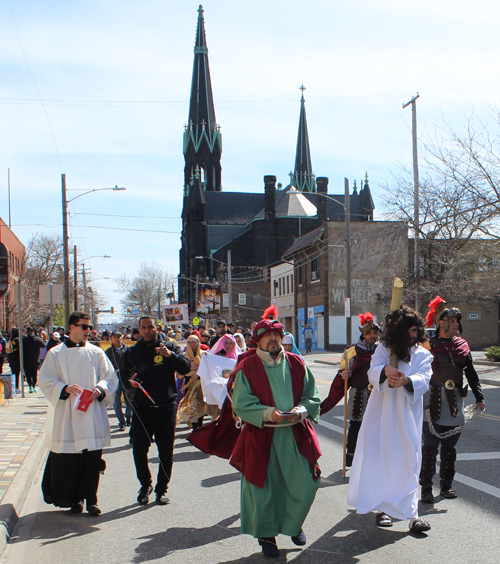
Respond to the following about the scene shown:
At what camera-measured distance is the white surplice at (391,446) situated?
17.4 feet

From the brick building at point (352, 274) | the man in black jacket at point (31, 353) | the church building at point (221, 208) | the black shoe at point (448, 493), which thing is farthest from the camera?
the church building at point (221, 208)

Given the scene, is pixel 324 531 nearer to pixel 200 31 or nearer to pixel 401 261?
pixel 401 261

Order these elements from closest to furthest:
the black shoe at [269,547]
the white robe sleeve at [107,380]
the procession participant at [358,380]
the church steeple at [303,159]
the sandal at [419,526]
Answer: the black shoe at [269,547] → the sandal at [419,526] → the white robe sleeve at [107,380] → the procession participant at [358,380] → the church steeple at [303,159]

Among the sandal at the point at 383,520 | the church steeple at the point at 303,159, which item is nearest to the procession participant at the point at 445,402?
the sandal at the point at 383,520

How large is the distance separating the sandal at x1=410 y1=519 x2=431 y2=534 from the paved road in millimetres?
86

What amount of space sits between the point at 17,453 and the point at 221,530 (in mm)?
4189

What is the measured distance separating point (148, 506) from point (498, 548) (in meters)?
3.25

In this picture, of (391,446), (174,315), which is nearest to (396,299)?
(391,446)

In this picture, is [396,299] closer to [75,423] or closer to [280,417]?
[280,417]

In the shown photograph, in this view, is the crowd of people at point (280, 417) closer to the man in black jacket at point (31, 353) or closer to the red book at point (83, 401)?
the red book at point (83, 401)

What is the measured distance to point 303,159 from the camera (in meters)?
99.6

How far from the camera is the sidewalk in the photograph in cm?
595

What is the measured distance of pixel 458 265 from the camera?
2753 cm

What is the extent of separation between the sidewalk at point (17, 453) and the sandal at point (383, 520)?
10.0ft
